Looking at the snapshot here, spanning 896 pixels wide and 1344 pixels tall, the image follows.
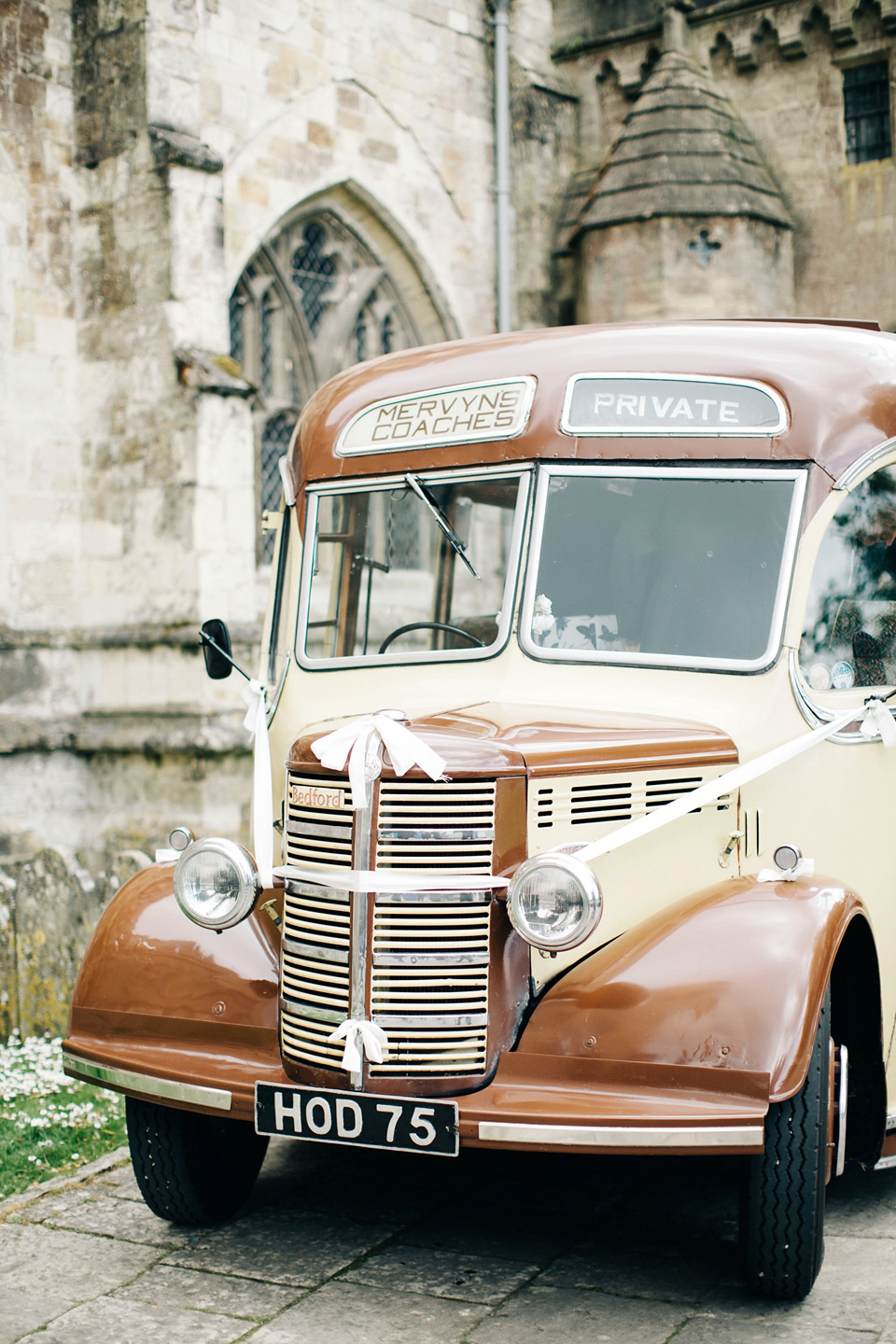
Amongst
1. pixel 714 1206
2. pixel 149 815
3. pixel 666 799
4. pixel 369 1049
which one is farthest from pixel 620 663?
pixel 149 815

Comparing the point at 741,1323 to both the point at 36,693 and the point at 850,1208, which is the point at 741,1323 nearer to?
the point at 850,1208

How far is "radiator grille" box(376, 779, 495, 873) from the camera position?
12.3 feet

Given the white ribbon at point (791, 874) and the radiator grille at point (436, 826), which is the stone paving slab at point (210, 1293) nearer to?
the radiator grille at point (436, 826)

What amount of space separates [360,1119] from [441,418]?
2.33 m

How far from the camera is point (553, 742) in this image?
3945 millimetres

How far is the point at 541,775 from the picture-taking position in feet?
12.7

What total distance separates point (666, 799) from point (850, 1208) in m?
1.63

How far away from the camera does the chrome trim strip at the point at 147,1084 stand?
3957mm

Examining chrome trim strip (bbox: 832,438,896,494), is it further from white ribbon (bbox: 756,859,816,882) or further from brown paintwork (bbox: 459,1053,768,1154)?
brown paintwork (bbox: 459,1053,768,1154)

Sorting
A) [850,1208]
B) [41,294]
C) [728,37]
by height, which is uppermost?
[728,37]

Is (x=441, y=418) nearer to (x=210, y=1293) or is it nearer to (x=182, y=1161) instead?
(x=182, y=1161)

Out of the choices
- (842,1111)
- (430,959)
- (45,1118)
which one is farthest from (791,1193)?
(45,1118)

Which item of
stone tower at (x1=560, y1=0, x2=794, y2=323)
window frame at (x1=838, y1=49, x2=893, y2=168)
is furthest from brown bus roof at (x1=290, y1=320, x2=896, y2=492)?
window frame at (x1=838, y1=49, x2=893, y2=168)

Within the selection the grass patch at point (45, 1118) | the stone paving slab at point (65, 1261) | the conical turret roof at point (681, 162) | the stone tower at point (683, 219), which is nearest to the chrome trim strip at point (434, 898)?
the stone paving slab at point (65, 1261)
